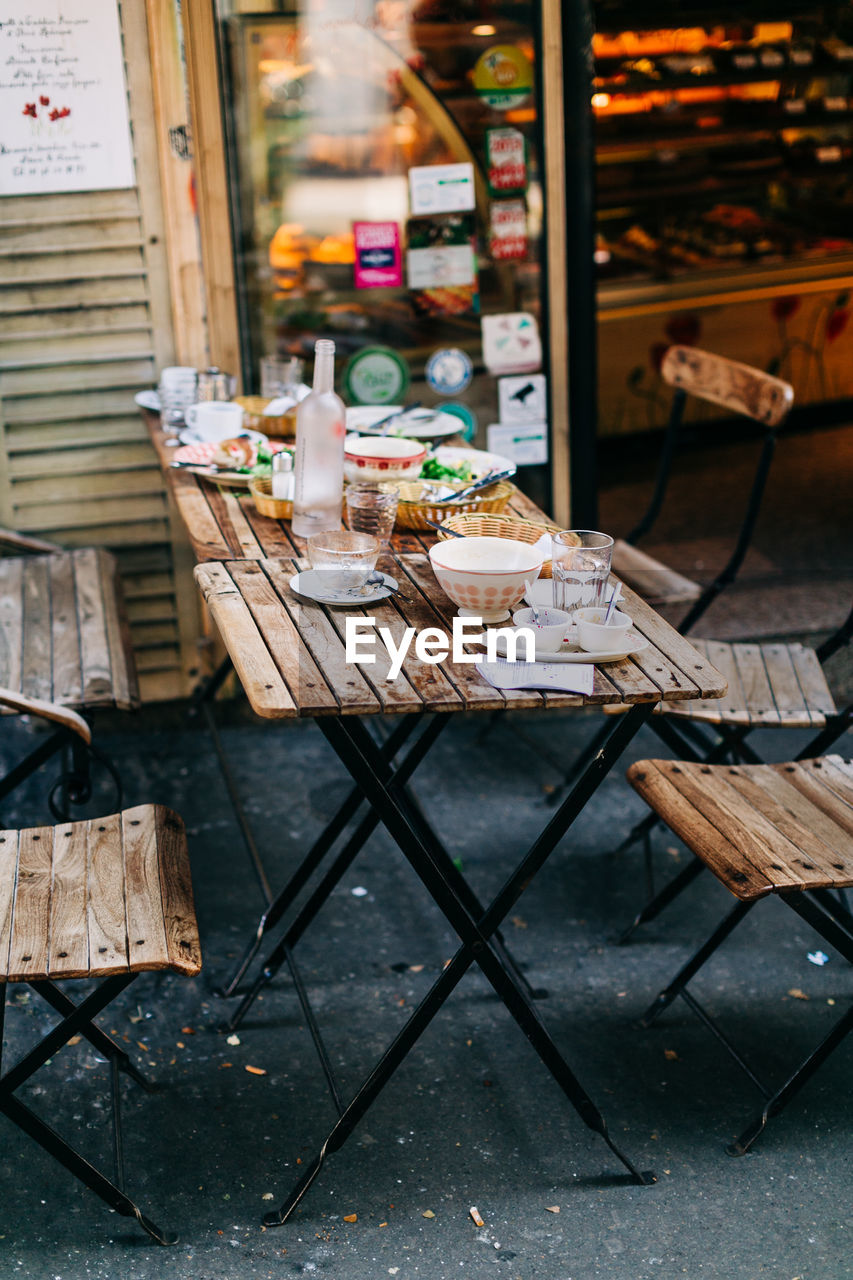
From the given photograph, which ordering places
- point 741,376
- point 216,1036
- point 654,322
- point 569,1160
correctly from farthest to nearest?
point 654,322
point 741,376
point 216,1036
point 569,1160

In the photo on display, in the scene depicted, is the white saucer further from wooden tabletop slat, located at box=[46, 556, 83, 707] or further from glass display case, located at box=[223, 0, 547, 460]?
glass display case, located at box=[223, 0, 547, 460]

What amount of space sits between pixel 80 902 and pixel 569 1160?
1.12 meters

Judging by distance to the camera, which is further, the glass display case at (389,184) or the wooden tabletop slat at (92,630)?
the glass display case at (389,184)

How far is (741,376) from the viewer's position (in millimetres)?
3643

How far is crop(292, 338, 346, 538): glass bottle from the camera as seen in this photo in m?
2.75

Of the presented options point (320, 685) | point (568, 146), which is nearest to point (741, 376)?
point (568, 146)

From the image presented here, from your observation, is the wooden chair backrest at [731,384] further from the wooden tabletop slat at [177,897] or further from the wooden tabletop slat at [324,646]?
the wooden tabletop slat at [177,897]

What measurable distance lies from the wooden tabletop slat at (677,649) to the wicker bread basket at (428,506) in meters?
0.45

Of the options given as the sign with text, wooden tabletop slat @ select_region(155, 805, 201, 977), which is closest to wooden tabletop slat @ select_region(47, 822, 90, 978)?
wooden tabletop slat @ select_region(155, 805, 201, 977)

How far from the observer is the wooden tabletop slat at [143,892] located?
2227mm

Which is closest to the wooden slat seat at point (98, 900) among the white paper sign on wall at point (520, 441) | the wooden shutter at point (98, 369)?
the wooden shutter at point (98, 369)

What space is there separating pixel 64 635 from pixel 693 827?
177cm

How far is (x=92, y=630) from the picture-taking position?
346 cm

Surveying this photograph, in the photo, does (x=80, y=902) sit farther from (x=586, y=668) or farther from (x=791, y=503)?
(x=791, y=503)
